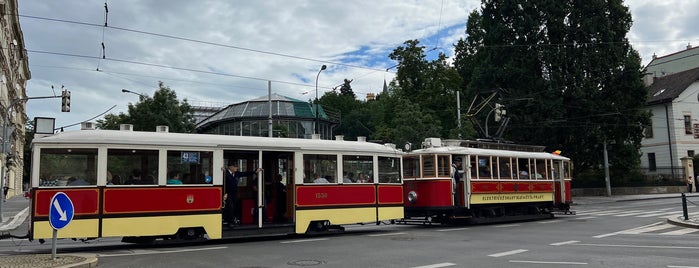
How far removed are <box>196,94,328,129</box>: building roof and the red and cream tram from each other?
46.4 m

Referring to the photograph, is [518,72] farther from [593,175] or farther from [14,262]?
[14,262]

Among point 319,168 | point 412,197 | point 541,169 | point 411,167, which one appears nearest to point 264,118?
point 541,169

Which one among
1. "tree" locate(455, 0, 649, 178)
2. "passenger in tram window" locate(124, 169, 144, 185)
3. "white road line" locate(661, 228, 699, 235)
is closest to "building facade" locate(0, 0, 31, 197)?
"passenger in tram window" locate(124, 169, 144, 185)

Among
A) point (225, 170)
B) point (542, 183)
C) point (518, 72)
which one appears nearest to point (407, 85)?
point (518, 72)

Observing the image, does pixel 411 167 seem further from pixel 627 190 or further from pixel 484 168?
pixel 627 190

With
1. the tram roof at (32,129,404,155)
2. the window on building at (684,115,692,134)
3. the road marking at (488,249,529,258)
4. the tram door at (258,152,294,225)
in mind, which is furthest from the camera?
the window on building at (684,115,692,134)

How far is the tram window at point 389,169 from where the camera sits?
15781mm

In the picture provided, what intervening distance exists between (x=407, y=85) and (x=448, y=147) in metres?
25.6

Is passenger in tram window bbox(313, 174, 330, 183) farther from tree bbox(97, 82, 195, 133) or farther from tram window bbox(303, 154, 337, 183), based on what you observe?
tree bbox(97, 82, 195, 133)

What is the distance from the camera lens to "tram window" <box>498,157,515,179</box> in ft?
63.2

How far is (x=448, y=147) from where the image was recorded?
59.5ft

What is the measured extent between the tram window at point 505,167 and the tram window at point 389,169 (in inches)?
191

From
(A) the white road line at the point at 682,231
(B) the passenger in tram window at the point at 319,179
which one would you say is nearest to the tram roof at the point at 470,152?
(B) the passenger in tram window at the point at 319,179

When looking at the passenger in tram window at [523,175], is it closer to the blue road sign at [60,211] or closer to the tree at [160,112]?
the blue road sign at [60,211]
